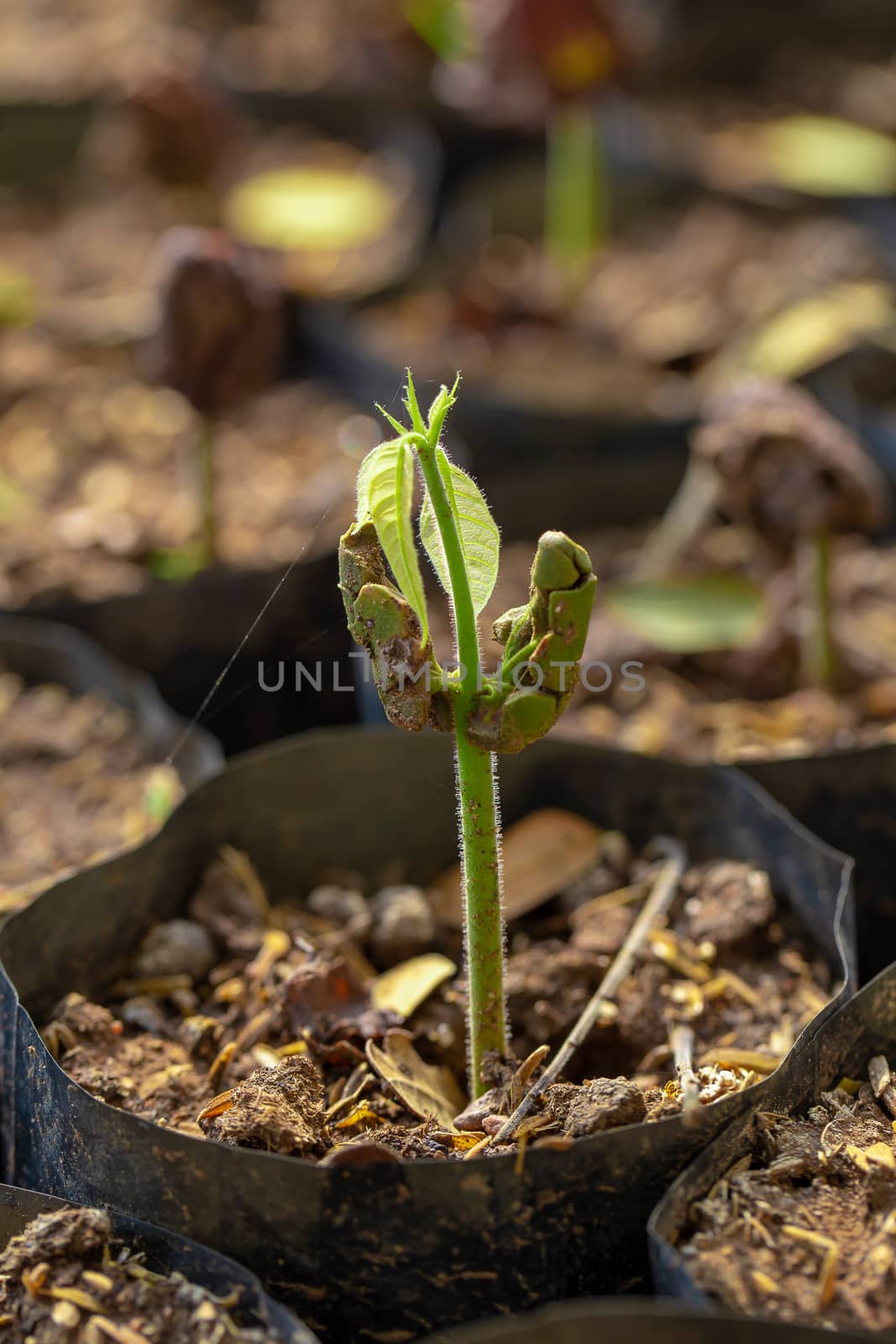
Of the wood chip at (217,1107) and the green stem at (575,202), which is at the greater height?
the green stem at (575,202)

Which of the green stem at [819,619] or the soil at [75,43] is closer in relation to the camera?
the green stem at [819,619]

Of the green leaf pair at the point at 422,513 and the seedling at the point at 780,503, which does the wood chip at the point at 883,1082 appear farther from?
the seedling at the point at 780,503

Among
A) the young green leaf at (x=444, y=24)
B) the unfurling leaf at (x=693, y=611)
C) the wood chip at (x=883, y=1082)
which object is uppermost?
the young green leaf at (x=444, y=24)

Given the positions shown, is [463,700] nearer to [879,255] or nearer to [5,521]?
[5,521]

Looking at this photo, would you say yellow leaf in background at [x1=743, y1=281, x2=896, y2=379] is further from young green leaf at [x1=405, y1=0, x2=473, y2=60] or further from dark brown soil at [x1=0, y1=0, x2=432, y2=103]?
dark brown soil at [x1=0, y1=0, x2=432, y2=103]

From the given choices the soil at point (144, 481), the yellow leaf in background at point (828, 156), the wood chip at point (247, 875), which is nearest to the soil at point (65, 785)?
the wood chip at point (247, 875)

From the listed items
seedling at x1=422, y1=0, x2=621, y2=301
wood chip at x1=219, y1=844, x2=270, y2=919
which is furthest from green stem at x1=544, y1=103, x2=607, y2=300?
wood chip at x1=219, y1=844, x2=270, y2=919

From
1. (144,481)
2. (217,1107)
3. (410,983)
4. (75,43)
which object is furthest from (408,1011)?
(75,43)
